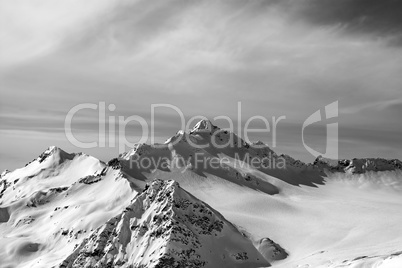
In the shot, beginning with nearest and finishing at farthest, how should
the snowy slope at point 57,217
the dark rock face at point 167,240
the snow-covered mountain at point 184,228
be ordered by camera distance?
1. the dark rock face at point 167,240
2. the snow-covered mountain at point 184,228
3. the snowy slope at point 57,217

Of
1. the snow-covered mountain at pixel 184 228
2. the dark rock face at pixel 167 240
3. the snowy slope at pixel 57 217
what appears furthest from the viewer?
the snowy slope at pixel 57 217

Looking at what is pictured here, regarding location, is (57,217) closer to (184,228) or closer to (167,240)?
(184,228)

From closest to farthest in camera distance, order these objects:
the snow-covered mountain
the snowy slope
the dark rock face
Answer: the dark rock face
the snow-covered mountain
the snowy slope

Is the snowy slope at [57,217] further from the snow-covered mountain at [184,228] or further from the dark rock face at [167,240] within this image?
the dark rock face at [167,240]

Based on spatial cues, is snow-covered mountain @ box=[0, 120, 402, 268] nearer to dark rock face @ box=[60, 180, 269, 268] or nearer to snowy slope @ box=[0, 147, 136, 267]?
dark rock face @ box=[60, 180, 269, 268]

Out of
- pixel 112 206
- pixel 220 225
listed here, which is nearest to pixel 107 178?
pixel 112 206

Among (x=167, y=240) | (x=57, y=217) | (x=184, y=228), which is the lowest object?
(x=57, y=217)

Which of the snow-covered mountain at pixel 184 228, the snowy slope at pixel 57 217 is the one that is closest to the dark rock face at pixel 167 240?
the snow-covered mountain at pixel 184 228

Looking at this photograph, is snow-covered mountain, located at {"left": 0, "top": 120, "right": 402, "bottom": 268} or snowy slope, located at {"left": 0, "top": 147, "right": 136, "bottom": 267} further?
snowy slope, located at {"left": 0, "top": 147, "right": 136, "bottom": 267}

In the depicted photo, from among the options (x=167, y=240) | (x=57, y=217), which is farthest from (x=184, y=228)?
(x=57, y=217)

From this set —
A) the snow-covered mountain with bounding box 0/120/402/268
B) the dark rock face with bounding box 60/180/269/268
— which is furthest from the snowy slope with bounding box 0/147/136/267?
the dark rock face with bounding box 60/180/269/268

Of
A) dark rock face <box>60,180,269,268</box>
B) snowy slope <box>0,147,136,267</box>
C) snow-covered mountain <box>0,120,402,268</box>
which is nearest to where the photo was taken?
dark rock face <box>60,180,269,268</box>

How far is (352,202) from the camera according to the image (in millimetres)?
190125

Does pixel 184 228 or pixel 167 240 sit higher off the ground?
pixel 184 228
